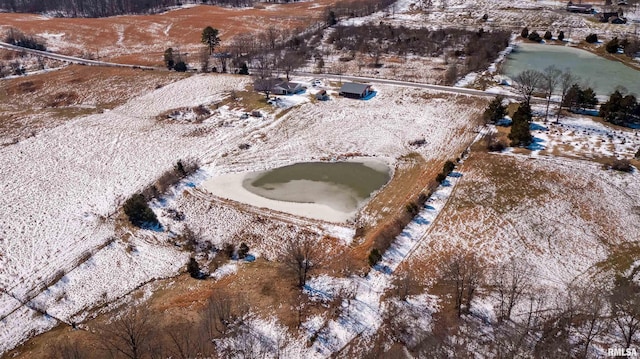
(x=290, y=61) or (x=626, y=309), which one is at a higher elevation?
(x=290, y=61)

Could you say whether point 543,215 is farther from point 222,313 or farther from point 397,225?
point 222,313

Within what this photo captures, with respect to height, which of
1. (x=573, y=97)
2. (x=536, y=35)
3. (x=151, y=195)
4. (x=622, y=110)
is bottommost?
(x=151, y=195)

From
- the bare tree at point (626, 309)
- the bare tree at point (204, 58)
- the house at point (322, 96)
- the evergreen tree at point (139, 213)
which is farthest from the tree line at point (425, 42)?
the evergreen tree at point (139, 213)

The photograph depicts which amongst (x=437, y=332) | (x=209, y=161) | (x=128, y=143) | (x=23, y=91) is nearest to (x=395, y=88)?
(x=209, y=161)

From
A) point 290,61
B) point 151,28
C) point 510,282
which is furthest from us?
point 151,28

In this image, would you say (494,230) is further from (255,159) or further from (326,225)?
(255,159)

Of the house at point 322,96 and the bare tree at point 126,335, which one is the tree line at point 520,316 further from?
the house at point 322,96

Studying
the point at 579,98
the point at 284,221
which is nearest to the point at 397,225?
the point at 284,221

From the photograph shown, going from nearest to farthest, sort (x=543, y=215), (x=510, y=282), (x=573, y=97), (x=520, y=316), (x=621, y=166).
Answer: (x=520, y=316)
(x=510, y=282)
(x=543, y=215)
(x=621, y=166)
(x=573, y=97)
